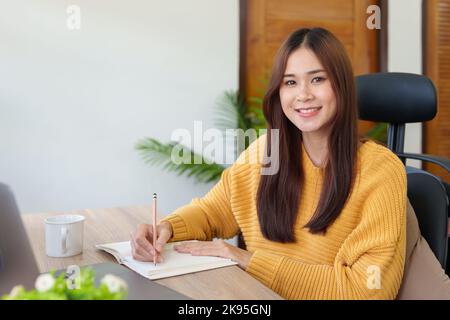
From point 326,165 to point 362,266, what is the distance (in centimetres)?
30

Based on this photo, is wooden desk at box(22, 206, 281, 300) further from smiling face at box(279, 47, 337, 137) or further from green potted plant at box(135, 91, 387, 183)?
green potted plant at box(135, 91, 387, 183)

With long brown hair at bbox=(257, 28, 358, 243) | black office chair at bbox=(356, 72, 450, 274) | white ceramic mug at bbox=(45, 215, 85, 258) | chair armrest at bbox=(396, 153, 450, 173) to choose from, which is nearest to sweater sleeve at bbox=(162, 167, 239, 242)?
long brown hair at bbox=(257, 28, 358, 243)

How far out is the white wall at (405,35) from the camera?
9.04 feet

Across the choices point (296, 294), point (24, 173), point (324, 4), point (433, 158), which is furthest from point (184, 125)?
point (296, 294)

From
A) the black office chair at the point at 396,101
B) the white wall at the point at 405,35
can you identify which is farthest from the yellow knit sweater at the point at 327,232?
the white wall at the point at 405,35

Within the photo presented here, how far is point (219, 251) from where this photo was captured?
0.97 metres

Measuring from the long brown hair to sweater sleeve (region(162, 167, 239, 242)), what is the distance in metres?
0.11

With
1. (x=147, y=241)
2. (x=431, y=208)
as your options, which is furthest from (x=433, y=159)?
(x=147, y=241)

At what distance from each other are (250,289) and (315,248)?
1.11 ft

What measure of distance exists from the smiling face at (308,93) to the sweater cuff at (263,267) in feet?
1.19

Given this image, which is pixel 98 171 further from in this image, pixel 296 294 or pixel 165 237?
pixel 296 294

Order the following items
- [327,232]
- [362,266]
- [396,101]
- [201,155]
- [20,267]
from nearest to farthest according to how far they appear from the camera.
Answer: [20,267] < [362,266] < [327,232] < [396,101] < [201,155]

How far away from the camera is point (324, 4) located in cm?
267

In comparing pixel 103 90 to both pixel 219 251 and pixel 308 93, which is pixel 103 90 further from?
pixel 219 251
